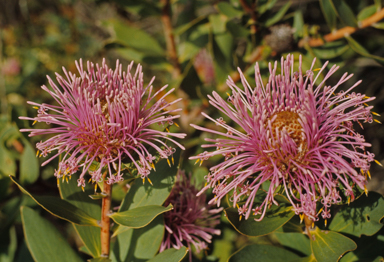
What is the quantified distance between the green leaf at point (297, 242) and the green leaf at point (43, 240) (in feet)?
3.04

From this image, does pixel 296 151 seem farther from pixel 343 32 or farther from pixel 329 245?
pixel 343 32

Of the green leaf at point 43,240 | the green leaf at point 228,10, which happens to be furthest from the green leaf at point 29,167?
the green leaf at point 228,10

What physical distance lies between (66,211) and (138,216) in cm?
28

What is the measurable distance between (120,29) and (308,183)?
5.93 feet

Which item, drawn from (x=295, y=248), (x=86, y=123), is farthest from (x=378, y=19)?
(x=86, y=123)

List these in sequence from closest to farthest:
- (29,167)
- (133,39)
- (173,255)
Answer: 1. (173,255)
2. (29,167)
3. (133,39)

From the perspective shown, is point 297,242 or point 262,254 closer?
point 262,254

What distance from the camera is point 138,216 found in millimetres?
1155

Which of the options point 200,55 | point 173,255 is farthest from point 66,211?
point 200,55

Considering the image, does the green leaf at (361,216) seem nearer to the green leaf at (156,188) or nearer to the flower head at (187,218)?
the flower head at (187,218)

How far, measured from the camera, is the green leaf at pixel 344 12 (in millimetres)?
1698

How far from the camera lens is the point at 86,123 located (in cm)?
117

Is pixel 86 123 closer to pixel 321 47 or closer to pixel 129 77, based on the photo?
pixel 129 77

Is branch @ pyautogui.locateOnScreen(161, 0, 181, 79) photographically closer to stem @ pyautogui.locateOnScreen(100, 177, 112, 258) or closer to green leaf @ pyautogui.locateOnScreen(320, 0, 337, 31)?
green leaf @ pyautogui.locateOnScreen(320, 0, 337, 31)
